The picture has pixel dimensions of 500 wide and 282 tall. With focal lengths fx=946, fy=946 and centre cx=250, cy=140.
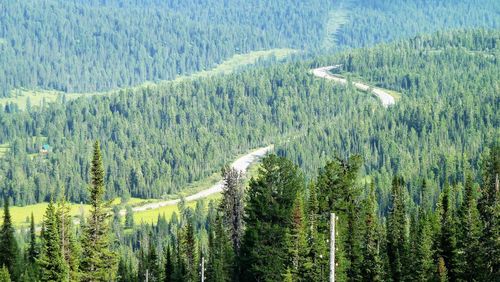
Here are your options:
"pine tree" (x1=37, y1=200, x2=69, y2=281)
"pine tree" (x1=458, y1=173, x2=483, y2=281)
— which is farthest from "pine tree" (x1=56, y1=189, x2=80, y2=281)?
"pine tree" (x1=458, y1=173, x2=483, y2=281)

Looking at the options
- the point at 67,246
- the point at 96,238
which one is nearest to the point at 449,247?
the point at 96,238

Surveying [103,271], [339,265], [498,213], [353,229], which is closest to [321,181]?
[353,229]

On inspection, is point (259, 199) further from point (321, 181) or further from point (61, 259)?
point (61, 259)

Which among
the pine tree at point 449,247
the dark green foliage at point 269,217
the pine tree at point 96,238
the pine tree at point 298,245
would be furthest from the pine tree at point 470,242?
the pine tree at point 96,238

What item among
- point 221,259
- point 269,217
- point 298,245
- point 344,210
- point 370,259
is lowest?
point 221,259

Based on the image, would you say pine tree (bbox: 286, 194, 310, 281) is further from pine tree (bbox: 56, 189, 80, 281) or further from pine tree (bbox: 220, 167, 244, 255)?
pine tree (bbox: 220, 167, 244, 255)

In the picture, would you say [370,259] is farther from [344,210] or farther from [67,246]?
[67,246]

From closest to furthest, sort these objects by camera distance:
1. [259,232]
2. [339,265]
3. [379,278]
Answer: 1. [339,265]
2. [379,278]
3. [259,232]
